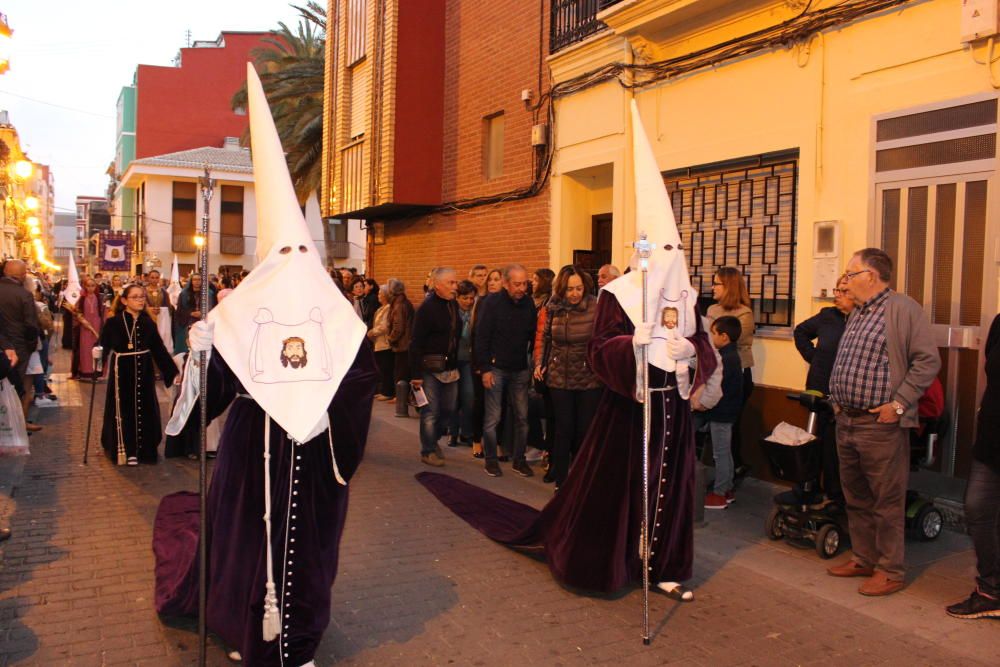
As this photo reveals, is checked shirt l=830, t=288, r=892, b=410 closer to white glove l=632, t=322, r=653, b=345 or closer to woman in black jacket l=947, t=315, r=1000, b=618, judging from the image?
A: woman in black jacket l=947, t=315, r=1000, b=618

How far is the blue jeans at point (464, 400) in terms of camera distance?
9.51 meters

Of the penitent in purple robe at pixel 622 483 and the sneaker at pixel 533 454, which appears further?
the sneaker at pixel 533 454

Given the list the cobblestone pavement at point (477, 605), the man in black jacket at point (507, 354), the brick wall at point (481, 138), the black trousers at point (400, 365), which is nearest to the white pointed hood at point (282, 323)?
the cobblestone pavement at point (477, 605)

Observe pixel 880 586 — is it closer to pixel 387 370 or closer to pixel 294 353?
pixel 294 353

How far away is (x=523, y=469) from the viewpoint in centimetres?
850

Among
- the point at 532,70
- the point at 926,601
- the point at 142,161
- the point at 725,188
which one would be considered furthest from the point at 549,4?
the point at 142,161

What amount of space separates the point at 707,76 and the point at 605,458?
5593 mm

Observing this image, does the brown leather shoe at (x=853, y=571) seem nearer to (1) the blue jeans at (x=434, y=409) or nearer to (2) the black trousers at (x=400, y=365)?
(1) the blue jeans at (x=434, y=409)

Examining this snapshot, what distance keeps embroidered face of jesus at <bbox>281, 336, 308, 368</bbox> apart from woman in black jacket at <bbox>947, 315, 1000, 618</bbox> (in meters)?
3.61

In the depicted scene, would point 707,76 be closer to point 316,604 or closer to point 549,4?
point 549,4

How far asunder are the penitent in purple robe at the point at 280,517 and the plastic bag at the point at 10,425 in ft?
13.1

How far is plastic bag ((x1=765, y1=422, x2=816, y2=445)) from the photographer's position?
5977 mm

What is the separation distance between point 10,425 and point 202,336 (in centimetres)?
446

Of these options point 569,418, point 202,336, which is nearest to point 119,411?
point 569,418
